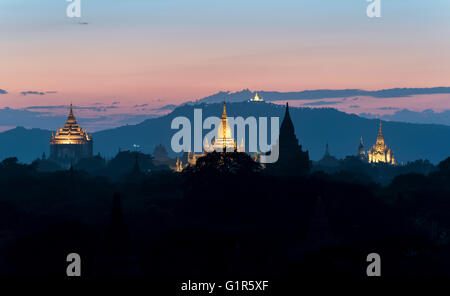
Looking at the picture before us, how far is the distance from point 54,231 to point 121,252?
23.7 metres

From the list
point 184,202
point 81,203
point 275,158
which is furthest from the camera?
point 275,158

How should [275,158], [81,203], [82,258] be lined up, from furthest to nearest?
[275,158] < [81,203] < [82,258]

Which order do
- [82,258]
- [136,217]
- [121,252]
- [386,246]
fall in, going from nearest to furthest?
1. [121,252]
2. [82,258]
3. [386,246]
4. [136,217]

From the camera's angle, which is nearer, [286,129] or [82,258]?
[82,258]

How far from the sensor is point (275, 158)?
16825 centimetres

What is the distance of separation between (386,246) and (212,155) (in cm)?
5132

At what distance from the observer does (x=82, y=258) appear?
7806 centimetres

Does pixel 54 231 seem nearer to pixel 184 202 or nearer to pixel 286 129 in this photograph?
pixel 184 202
